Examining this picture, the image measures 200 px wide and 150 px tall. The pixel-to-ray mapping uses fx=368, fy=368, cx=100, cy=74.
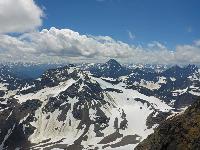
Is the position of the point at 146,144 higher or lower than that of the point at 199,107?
lower

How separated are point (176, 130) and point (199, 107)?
7599 mm

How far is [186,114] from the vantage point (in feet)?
228

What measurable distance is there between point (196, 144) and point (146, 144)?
75.7ft

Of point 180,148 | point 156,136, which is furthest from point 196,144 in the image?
point 156,136

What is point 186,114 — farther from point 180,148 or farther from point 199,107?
point 180,148

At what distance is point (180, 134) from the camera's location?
62.3m

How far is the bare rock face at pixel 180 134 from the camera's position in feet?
192

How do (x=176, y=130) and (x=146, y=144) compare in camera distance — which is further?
(x=146, y=144)

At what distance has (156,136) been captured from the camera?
74.6 m

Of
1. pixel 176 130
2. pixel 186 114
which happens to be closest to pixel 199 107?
pixel 186 114

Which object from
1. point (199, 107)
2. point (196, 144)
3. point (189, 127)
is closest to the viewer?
point (196, 144)

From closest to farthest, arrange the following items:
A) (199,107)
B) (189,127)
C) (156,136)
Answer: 1. (189,127)
2. (199,107)
3. (156,136)

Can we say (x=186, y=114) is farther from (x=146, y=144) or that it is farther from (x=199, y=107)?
(x=146, y=144)

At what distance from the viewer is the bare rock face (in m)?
58.6
